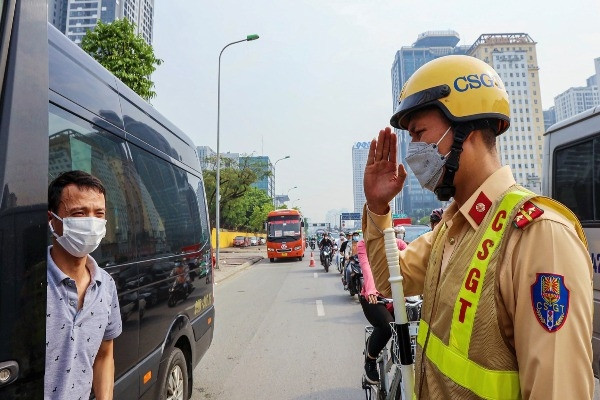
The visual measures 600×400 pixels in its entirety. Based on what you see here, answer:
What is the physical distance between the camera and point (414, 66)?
466 feet

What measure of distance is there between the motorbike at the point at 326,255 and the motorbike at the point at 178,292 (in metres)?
14.5

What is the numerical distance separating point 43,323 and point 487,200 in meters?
1.40

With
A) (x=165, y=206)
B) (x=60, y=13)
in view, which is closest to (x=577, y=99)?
(x=60, y=13)

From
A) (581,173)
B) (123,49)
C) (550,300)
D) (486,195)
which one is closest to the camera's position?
(550,300)

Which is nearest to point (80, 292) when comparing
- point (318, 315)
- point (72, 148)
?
point (72, 148)

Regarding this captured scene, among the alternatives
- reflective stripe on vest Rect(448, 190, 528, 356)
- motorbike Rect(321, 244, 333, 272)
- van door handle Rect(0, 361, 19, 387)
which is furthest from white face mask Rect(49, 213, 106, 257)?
motorbike Rect(321, 244, 333, 272)

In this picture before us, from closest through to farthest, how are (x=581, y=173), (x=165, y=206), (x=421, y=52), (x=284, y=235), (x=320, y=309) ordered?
1. (x=165, y=206)
2. (x=581, y=173)
3. (x=320, y=309)
4. (x=284, y=235)
5. (x=421, y=52)

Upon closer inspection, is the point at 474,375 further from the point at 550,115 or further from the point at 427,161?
the point at 550,115

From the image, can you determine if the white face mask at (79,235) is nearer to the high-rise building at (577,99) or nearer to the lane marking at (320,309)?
the lane marking at (320,309)

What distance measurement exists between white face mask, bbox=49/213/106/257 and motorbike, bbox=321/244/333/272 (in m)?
16.4

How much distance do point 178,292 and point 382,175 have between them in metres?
2.16

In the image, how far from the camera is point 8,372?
3.54 ft

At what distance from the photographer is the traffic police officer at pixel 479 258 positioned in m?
0.94

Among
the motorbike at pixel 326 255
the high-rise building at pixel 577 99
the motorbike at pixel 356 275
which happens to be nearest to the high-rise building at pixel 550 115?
the high-rise building at pixel 577 99
